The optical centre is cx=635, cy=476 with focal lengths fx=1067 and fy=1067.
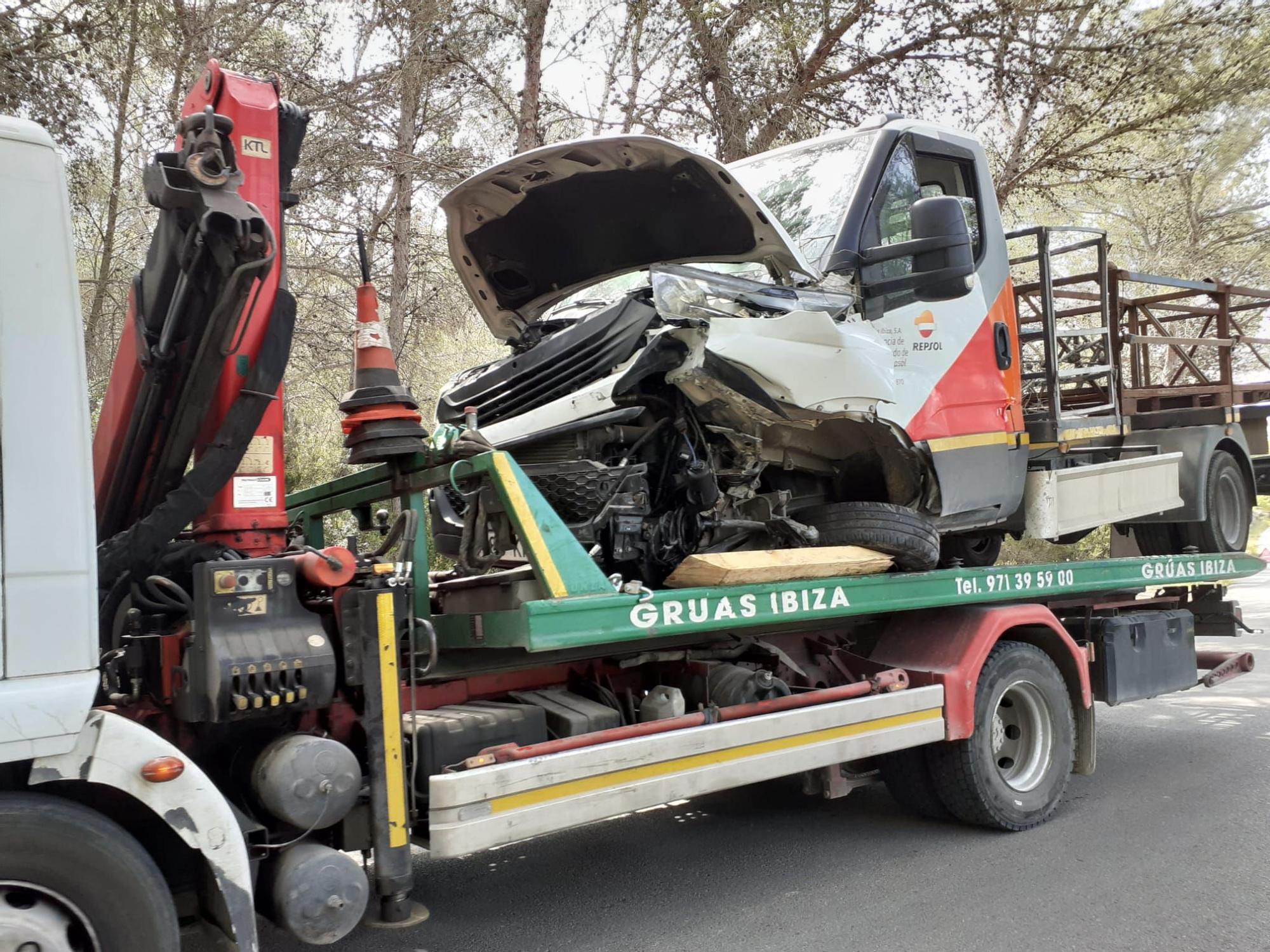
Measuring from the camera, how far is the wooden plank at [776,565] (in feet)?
13.6

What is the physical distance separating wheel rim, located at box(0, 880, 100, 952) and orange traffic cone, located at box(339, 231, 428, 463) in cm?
175

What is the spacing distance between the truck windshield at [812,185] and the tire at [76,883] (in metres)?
3.89

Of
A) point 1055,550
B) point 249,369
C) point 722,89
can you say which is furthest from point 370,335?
point 1055,550

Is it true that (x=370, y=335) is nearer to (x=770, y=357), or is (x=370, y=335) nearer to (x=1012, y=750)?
(x=770, y=357)

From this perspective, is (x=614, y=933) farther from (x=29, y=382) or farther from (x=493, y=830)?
(x=29, y=382)

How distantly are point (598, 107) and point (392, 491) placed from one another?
992cm

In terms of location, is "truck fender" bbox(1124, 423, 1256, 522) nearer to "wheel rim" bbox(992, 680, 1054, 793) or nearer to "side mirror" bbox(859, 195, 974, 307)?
"wheel rim" bbox(992, 680, 1054, 793)

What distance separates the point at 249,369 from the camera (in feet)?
11.0

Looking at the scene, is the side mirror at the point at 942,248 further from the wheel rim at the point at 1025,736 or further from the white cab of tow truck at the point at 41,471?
the white cab of tow truck at the point at 41,471

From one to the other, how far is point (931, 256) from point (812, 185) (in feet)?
3.37

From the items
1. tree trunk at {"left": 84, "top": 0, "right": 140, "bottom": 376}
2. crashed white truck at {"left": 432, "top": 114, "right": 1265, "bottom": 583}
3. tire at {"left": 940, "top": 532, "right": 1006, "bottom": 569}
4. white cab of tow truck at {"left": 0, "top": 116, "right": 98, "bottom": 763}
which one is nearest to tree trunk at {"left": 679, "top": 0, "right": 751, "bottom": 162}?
tree trunk at {"left": 84, "top": 0, "right": 140, "bottom": 376}

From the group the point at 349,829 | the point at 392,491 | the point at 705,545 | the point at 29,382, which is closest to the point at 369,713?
the point at 349,829

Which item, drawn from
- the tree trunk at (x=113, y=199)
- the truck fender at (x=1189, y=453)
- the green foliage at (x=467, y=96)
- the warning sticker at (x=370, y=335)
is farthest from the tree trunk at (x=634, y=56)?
the warning sticker at (x=370, y=335)

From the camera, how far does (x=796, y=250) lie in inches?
189
